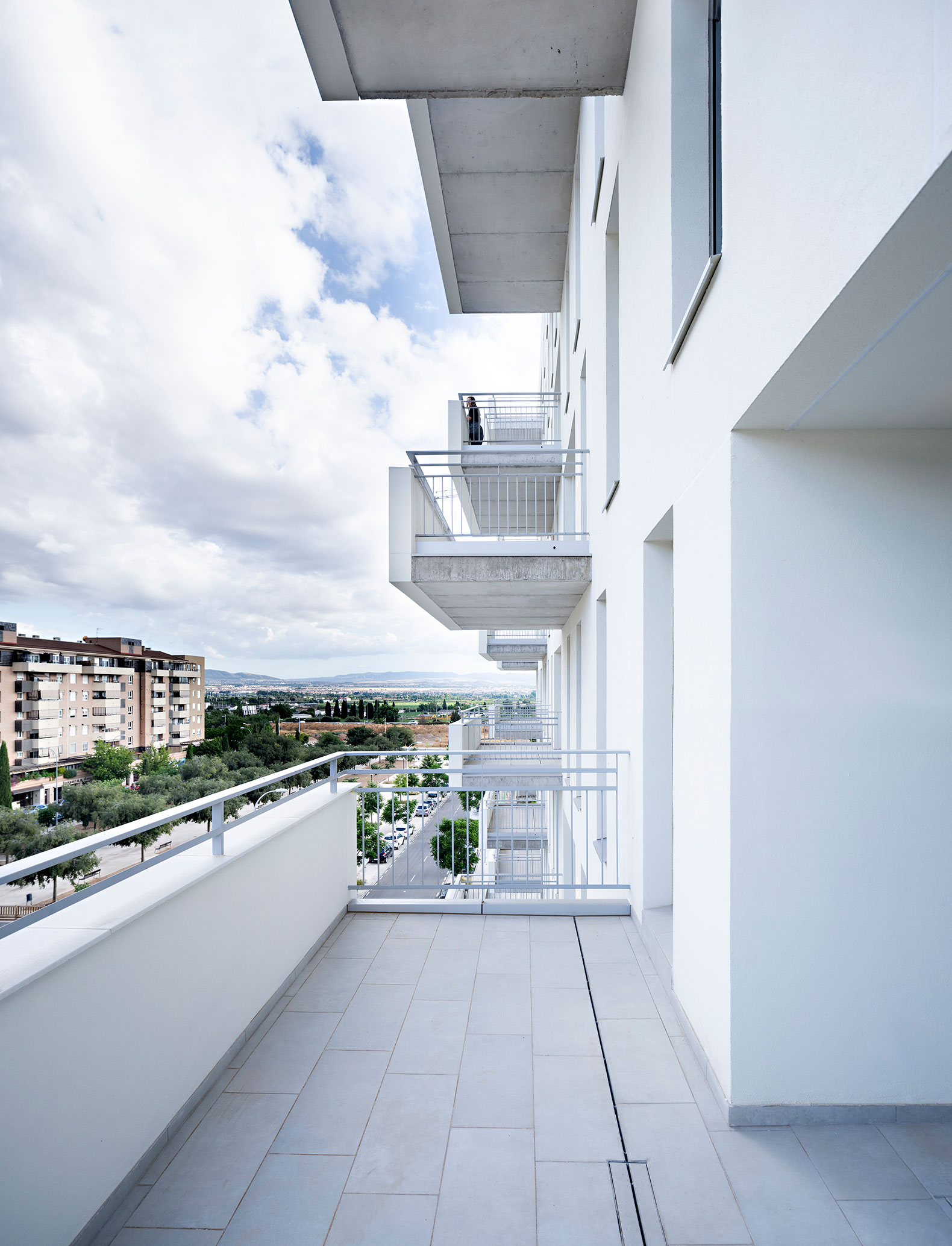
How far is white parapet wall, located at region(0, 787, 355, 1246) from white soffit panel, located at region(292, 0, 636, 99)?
4.05 m

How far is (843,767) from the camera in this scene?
225 centimetres

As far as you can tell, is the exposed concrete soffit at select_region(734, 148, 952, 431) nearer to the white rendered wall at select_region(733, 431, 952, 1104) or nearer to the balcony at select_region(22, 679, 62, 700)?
the white rendered wall at select_region(733, 431, 952, 1104)

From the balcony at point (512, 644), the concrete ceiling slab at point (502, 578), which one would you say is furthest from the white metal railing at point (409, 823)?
the balcony at point (512, 644)

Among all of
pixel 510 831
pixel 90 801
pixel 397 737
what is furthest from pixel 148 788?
pixel 397 737

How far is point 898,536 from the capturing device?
2.25 metres

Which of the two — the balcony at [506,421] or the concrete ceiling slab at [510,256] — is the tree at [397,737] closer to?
the balcony at [506,421]

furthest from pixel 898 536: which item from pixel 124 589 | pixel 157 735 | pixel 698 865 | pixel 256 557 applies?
pixel 256 557

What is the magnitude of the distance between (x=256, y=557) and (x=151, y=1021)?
83251mm

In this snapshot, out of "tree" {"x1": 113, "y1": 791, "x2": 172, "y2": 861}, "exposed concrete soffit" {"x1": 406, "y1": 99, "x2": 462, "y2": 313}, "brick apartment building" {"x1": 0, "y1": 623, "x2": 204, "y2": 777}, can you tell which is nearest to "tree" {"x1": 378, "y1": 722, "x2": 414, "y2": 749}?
"tree" {"x1": 113, "y1": 791, "x2": 172, "y2": 861}

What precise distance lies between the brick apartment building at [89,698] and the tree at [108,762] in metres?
0.15

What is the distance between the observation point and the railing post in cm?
270

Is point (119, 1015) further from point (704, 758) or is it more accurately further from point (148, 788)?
point (148, 788)

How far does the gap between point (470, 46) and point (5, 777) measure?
959 centimetres

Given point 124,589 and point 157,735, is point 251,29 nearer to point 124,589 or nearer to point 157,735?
point 157,735
